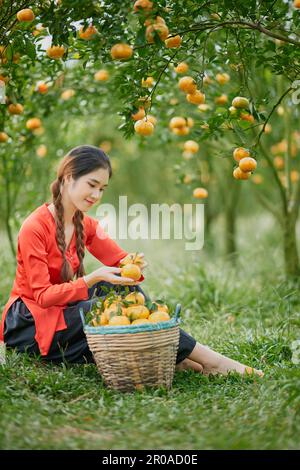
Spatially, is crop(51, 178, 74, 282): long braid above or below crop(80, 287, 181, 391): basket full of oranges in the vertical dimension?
above

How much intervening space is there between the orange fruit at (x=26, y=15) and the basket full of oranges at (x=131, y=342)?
127 centimetres

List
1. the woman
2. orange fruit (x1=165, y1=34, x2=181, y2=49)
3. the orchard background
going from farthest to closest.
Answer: the woman < orange fruit (x1=165, y1=34, x2=181, y2=49) < the orchard background

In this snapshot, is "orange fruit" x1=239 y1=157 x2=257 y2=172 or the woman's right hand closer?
the woman's right hand

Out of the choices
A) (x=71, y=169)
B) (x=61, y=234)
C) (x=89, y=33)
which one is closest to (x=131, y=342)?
(x=61, y=234)

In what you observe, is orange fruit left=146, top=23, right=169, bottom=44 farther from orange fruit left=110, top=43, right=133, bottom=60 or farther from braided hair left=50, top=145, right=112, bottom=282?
braided hair left=50, top=145, right=112, bottom=282

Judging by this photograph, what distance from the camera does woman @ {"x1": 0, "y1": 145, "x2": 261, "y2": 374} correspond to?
3.04 meters

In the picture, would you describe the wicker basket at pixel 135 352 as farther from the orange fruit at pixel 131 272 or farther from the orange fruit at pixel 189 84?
the orange fruit at pixel 189 84

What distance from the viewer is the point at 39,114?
5.29 m

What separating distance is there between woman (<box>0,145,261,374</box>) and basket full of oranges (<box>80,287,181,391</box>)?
0.43 feet

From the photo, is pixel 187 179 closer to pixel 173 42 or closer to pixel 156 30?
pixel 173 42

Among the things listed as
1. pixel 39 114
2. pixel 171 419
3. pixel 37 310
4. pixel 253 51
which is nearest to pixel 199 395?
pixel 171 419

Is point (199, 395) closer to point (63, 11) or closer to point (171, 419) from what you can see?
point (171, 419)

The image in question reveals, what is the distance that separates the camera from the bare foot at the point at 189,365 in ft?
10.6

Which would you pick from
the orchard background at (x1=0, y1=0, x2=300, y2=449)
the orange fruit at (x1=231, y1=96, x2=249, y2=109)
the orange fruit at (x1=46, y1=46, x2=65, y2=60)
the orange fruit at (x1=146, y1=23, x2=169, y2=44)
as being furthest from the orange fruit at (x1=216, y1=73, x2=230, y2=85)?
the orange fruit at (x1=146, y1=23, x2=169, y2=44)
